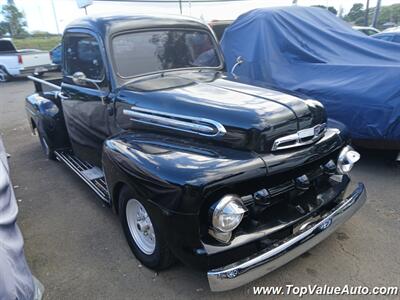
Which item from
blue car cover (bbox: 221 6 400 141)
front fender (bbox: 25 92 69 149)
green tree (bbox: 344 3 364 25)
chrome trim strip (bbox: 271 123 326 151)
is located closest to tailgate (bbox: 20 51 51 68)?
front fender (bbox: 25 92 69 149)

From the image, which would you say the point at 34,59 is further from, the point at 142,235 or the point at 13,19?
the point at 13,19

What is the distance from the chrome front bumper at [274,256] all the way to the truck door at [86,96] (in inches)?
77.6

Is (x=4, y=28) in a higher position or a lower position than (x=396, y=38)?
lower

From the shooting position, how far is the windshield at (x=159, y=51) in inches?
134

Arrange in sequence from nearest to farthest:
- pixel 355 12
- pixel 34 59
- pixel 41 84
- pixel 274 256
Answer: pixel 274 256, pixel 41 84, pixel 34 59, pixel 355 12

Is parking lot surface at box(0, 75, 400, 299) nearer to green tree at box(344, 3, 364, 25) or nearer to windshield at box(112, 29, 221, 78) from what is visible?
windshield at box(112, 29, 221, 78)

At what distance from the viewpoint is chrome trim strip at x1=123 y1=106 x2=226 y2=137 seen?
262 cm

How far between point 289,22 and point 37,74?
4317 millimetres

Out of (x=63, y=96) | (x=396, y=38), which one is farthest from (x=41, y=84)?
(x=396, y=38)

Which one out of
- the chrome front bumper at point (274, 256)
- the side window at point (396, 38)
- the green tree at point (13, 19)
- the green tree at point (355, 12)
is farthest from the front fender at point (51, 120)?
the green tree at point (355, 12)

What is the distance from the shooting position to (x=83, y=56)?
12.7ft

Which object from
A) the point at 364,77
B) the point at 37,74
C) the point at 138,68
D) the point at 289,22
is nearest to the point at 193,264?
the point at 138,68

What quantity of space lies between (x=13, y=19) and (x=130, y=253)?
33.9 m

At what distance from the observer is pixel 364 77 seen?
4363 millimetres
